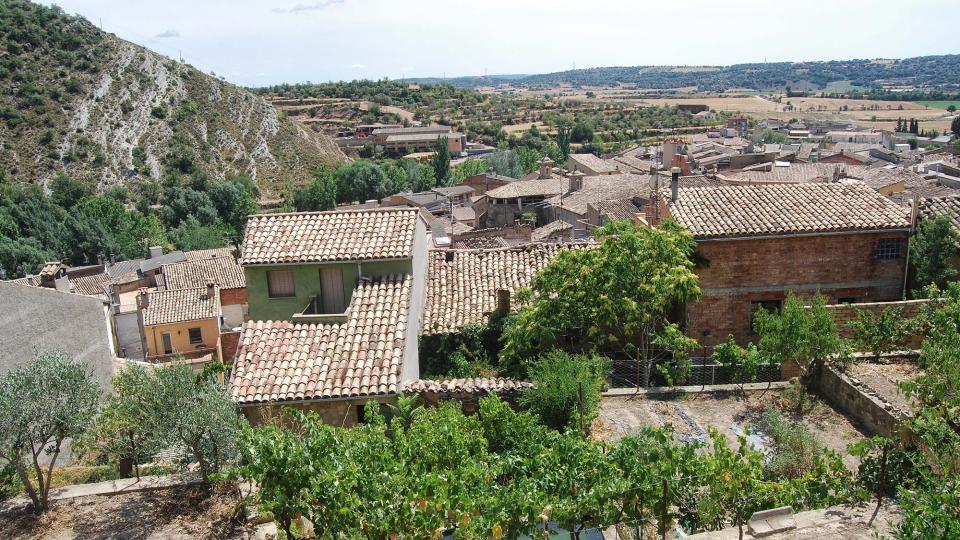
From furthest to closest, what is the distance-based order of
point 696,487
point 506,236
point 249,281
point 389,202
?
point 389,202, point 506,236, point 249,281, point 696,487

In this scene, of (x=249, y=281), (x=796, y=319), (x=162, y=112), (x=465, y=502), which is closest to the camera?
(x=465, y=502)

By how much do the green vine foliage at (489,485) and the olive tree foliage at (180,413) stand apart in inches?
68.8

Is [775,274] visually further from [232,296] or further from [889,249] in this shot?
[232,296]

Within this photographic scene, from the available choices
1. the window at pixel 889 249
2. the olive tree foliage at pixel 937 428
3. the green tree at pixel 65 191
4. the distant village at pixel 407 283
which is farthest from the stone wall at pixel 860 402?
the green tree at pixel 65 191

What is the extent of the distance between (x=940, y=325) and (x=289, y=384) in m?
14.1

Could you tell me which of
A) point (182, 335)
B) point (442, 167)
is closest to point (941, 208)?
point (182, 335)

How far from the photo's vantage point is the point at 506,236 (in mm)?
44312

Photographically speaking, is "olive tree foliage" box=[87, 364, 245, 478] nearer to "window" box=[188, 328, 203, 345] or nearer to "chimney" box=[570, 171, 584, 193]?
"window" box=[188, 328, 203, 345]

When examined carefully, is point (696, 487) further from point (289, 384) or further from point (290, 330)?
point (290, 330)

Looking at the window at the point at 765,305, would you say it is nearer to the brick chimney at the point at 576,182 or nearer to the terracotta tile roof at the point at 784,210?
the terracotta tile roof at the point at 784,210

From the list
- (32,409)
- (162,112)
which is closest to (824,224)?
(32,409)

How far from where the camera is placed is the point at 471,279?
892 inches

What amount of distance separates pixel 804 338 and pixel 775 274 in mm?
5527

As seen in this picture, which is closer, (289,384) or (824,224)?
(289,384)
